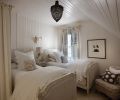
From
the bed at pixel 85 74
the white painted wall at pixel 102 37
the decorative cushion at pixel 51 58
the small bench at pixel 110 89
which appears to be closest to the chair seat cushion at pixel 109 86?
the small bench at pixel 110 89

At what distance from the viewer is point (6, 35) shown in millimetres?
2000

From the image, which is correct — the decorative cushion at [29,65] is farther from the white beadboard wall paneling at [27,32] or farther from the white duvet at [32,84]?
the white beadboard wall paneling at [27,32]

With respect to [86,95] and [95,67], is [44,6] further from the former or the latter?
[86,95]

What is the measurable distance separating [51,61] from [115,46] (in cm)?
209

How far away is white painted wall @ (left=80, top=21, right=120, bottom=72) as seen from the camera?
3.31 m

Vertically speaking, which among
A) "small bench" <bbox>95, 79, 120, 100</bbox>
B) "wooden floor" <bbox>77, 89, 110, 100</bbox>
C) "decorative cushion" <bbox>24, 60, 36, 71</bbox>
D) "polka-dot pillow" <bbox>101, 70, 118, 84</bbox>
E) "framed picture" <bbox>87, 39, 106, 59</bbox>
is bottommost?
"wooden floor" <bbox>77, 89, 110, 100</bbox>

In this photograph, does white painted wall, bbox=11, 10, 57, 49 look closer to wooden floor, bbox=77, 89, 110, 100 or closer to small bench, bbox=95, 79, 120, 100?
wooden floor, bbox=77, 89, 110, 100

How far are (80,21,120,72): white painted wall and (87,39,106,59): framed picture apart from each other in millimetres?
107

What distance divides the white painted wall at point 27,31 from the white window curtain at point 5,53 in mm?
1104

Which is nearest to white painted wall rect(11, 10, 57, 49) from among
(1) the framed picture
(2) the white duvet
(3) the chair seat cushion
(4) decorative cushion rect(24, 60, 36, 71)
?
(4) decorative cushion rect(24, 60, 36, 71)

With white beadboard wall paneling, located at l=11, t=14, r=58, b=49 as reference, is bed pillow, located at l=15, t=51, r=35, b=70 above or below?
below

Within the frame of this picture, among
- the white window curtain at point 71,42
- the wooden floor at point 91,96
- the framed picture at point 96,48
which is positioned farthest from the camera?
the white window curtain at point 71,42

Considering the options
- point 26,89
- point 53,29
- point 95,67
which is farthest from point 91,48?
point 26,89

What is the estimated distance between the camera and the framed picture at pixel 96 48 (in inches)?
138
